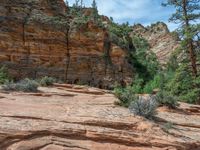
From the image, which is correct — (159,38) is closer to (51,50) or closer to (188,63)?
(51,50)

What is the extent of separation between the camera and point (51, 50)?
29297mm

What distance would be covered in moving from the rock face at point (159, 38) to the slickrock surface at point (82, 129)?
47858mm

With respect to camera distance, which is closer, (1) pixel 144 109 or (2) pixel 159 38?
(1) pixel 144 109

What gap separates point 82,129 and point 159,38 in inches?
2295

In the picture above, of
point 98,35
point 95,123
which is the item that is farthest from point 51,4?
point 95,123

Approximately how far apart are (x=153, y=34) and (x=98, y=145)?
60.6 meters

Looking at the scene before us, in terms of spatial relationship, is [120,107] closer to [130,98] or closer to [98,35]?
[130,98]

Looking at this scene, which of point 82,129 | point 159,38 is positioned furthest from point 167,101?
point 159,38

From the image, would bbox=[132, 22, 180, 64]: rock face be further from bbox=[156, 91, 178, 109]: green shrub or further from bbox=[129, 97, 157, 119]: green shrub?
bbox=[129, 97, 157, 119]: green shrub

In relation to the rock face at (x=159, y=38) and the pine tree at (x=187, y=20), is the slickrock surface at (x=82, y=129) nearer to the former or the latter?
the pine tree at (x=187, y=20)

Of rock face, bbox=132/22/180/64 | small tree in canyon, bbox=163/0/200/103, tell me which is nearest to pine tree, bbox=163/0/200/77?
small tree in canyon, bbox=163/0/200/103

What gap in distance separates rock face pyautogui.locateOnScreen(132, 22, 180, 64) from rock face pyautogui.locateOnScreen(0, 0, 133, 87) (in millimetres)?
25583

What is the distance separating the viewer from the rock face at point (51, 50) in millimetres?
27625

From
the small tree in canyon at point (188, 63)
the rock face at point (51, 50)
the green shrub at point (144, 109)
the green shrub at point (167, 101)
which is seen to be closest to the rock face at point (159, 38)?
the rock face at point (51, 50)
